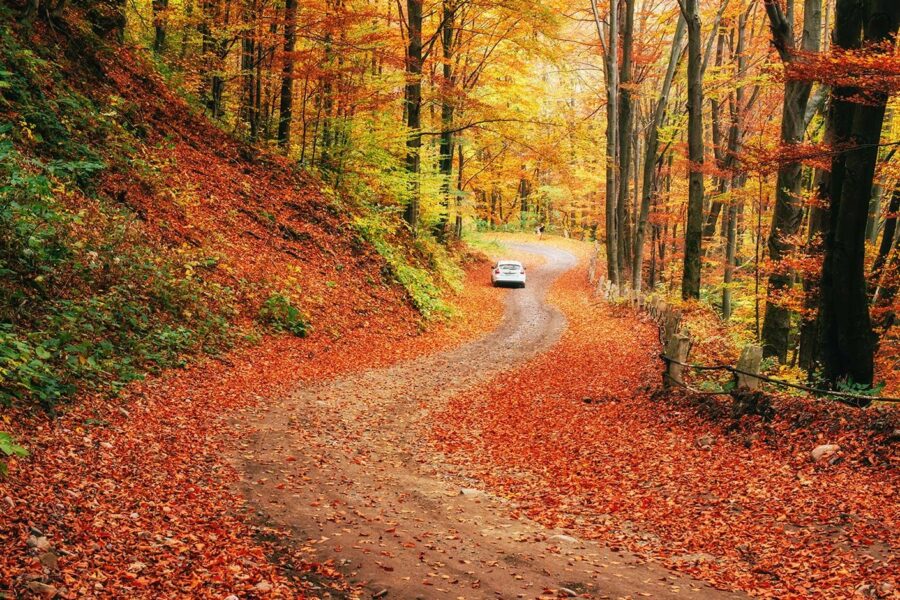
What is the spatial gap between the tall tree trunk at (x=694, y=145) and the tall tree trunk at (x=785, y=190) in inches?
80.9

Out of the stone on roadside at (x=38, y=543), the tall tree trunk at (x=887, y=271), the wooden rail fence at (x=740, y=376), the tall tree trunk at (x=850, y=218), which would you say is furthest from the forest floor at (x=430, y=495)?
the tall tree trunk at (x=887, y=271)

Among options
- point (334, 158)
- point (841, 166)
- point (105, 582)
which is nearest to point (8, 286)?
point (105, 582)

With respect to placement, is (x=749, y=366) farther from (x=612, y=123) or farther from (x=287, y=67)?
(x=612, y=123)

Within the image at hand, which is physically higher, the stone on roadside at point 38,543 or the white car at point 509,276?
the white car at point 509,276

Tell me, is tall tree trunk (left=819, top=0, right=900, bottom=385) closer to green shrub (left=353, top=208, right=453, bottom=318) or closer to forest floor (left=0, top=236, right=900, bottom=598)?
forest floor (left=0, top=236, right=900, bottom=598)

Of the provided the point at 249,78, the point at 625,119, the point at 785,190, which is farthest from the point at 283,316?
the point at 625,119

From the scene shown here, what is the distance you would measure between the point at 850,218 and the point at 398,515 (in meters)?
7.52

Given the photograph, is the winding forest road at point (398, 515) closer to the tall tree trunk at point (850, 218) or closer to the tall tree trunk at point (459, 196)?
the tall tree trunk at point (850, 218)

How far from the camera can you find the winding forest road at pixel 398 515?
4.83 metres

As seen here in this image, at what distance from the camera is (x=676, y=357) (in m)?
10.4

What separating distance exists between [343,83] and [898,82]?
48.8 feet

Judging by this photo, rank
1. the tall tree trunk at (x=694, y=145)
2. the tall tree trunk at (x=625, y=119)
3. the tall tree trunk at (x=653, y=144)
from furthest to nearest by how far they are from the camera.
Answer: the tall tree trunk at (x=625, y=119), the tall tree trunk at (x=653, y=144), the tall tree trunk at (x=694, y=145)

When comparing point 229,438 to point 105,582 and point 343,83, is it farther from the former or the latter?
point 343,83

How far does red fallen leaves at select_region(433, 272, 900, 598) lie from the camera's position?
5.40m
